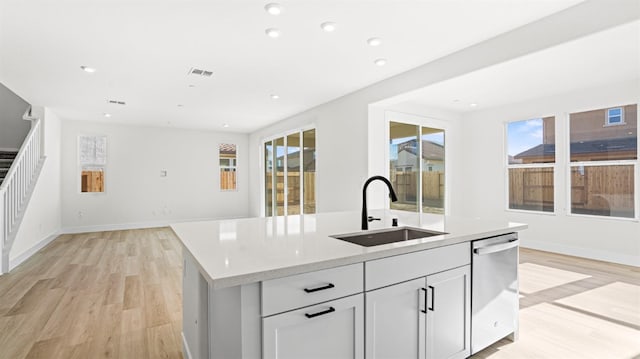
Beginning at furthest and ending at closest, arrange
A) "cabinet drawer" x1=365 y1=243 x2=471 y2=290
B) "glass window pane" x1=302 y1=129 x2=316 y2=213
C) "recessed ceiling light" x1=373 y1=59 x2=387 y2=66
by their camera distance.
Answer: "glass window pane" x1=302 y1=129 x2=316 y2=213 → "recessed ceiling light" x1=373 y1=59 x2=387 y2=66 → "cabinet drawer" x1=365 y1=243 x2=471 y2=290

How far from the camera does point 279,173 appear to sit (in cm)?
759

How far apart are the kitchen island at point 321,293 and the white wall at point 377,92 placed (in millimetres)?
1927

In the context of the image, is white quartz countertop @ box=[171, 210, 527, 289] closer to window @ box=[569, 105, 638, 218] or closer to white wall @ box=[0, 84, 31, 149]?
window @ box=[569, 105, 638, 218]

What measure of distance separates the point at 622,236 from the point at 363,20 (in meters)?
4.66

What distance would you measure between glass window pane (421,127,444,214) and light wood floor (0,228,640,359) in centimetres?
164

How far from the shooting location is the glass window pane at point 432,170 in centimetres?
571

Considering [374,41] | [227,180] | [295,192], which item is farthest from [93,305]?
[227,180]

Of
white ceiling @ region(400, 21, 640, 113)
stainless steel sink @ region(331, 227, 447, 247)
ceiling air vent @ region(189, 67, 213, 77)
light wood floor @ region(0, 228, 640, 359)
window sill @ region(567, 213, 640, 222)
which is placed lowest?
light wood floor @ region(0, 228, 640, 359)

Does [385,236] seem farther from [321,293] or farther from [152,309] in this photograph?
[152,309]

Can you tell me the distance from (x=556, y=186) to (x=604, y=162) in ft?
2.23

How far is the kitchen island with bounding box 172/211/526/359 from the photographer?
118 cm

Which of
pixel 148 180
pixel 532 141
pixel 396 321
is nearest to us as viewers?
pixel 396 321

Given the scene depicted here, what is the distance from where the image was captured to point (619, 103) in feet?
14.4

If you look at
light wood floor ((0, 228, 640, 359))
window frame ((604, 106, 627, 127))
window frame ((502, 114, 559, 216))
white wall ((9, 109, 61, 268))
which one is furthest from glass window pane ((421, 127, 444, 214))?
white wall ((9, 109, 61, 268))
